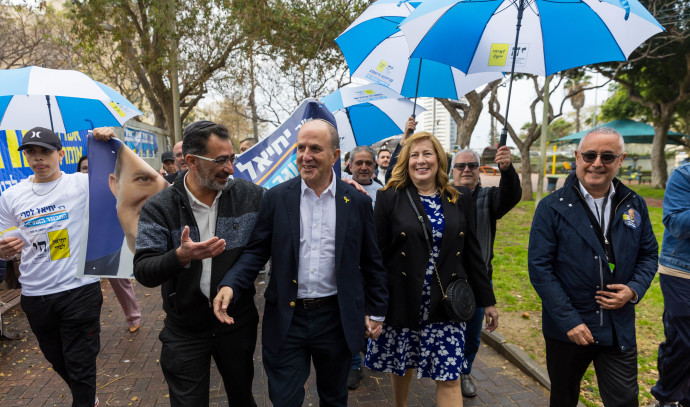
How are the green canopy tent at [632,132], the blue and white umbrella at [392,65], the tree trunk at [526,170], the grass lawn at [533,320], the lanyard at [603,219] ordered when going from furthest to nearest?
1. the green canopy tent at [632,132]
2. the tree trunk at [526,170]
3. the blue and white umbrella at [392,65]
4. the grass lawn at [533,320]
5. the lanyard at [603,219]

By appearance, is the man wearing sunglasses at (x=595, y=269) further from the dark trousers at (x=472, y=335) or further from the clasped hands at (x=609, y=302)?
the dark trousers at (x=472, y=335)

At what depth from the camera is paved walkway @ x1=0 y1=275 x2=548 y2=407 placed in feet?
11.8

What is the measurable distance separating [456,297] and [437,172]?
862 mm

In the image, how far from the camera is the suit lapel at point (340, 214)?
241 centimetres

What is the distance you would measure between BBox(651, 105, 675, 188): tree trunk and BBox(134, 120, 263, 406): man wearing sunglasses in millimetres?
23934

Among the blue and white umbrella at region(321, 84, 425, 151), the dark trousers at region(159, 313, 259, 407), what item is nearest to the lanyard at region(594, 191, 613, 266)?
the dark trousers at region(159, 313, 259, 407)

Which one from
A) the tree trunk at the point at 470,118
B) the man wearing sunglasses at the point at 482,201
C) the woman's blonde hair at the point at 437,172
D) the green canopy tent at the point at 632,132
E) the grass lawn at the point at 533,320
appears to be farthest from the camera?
the green canopy tent at the point at 632,132

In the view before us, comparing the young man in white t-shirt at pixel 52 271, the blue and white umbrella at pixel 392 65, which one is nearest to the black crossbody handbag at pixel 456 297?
the blue and white umbrella at pixel 392 65

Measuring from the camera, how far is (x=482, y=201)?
3.50m

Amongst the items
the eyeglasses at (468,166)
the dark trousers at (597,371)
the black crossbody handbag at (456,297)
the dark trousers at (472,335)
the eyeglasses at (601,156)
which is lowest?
Result: the dark trousers at (472,335)

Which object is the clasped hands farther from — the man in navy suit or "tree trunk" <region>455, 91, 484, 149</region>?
"tree trunk" <region>455, 91, 484, 149</region>

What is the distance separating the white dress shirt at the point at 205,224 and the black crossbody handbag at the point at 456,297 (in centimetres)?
132

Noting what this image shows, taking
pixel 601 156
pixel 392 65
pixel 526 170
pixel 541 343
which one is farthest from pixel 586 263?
pixel 526 170

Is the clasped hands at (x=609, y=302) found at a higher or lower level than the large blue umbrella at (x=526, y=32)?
lower
